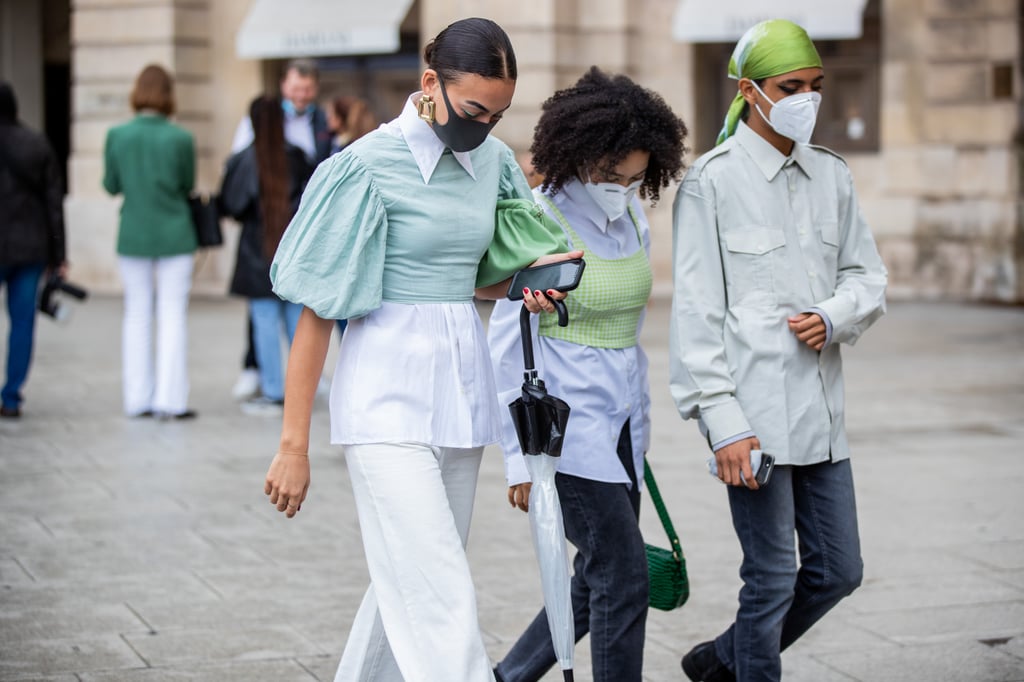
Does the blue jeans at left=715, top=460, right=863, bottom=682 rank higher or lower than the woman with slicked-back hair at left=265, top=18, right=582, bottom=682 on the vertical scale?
lower

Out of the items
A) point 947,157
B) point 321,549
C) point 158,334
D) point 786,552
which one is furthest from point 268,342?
point 947,157

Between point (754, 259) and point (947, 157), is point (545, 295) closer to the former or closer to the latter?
point (754, 259)

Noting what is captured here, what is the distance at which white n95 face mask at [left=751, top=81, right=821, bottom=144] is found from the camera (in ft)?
13.8

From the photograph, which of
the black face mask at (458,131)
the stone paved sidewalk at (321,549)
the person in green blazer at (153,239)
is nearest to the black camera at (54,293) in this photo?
the person in green blazer at (153,239)

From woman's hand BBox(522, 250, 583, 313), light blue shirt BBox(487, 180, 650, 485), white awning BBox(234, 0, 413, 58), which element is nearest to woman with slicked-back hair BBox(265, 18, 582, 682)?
woman's hand BBox(522, 250, 583, 313)

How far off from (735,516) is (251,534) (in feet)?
9.81

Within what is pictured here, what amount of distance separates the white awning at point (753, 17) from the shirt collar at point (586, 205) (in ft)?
39.6

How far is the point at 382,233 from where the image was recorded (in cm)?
351

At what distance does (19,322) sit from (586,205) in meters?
6.40

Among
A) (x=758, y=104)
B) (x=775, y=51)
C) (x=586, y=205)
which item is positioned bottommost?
(x=586, y=205)

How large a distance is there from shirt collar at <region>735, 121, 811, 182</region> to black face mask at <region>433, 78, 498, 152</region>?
0.92 m

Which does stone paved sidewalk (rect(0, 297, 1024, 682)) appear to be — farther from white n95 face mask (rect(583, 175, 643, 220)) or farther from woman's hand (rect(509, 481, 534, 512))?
white n95 face mask (rect(583, 175, 643, 220))

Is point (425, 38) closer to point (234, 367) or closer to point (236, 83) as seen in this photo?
point (236, 83)

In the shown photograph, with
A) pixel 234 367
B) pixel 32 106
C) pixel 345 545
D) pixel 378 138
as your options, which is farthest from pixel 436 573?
pixel 32 106
